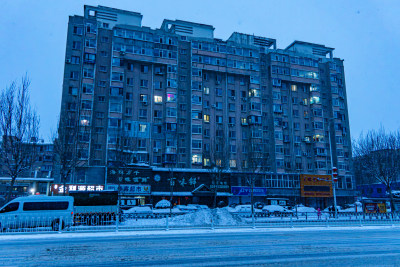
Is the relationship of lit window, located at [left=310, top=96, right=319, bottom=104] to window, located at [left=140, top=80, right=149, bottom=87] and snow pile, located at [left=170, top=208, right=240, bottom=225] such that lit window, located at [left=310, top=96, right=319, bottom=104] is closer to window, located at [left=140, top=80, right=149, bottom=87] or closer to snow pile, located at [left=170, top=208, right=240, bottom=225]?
window, located at [left=140, top=80, right=149, bottom=87]

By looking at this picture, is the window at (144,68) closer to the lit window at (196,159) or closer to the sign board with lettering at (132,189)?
the lit window at (196,159)

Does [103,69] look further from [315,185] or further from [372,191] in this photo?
[372,191]

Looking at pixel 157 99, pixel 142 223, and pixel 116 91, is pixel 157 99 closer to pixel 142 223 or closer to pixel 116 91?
pixel 116 91

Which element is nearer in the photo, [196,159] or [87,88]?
[87,88]

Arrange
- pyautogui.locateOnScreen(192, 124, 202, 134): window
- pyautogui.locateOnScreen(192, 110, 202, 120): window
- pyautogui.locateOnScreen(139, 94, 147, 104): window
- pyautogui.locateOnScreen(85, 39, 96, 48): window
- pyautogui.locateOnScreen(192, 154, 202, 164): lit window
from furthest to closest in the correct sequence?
pyautogui.locateOnScreen(192, 110, 202, 120): window, pyautogui.locateOnScreen(192, 124, 202, 134): window, pyautogui.locateOnScreen(192, 154, 202, 164): lit window, pyautogui.locateOnScreen(139, 94, 147, 104): window, pyautogui.locateOnScreen(85, 39, 96, 48): window

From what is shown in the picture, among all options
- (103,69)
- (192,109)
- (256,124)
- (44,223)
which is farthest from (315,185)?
(44,223)

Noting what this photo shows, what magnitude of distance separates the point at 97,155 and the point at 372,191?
6658 cm

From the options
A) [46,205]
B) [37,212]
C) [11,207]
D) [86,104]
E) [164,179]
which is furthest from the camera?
[164,179]

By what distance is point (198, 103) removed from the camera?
5141 centimetres

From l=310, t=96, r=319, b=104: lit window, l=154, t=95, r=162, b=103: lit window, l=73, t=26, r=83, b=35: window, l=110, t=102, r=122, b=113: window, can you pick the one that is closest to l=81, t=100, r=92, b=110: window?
l=110, t=102, r=122, b=113: window

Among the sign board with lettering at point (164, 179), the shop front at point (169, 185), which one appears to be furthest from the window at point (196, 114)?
the sign board with lettering at point (164, 179)

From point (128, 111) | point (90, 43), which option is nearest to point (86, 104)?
point (128, 111)

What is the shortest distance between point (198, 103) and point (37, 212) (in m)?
33.9

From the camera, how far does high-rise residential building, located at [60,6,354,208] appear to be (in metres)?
45.5
